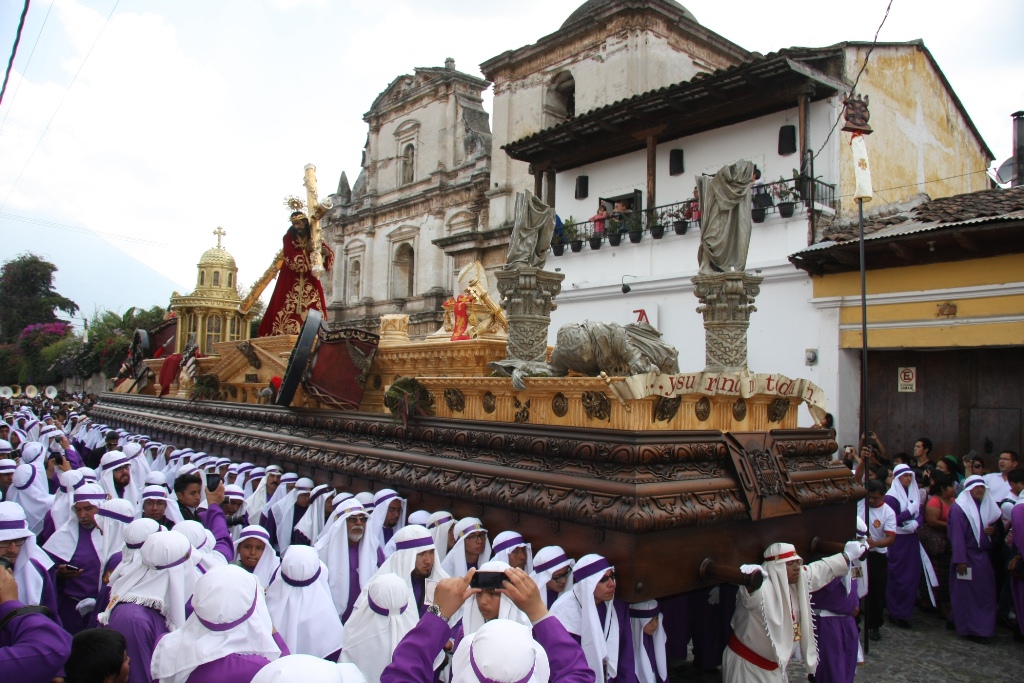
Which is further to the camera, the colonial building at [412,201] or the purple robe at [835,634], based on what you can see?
the colonial building at [412,201]

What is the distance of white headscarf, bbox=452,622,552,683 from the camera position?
206 cm

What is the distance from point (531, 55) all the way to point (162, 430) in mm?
14849

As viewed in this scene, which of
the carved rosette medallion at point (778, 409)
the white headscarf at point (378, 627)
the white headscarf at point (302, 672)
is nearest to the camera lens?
A: the white headscarf at point (302, 672)

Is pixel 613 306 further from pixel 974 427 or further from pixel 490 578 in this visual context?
pixel 490 578

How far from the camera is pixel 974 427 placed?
32.9 feet

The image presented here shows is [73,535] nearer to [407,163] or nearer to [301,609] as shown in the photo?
[301,609]

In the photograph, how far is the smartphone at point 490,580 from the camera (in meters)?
2.85

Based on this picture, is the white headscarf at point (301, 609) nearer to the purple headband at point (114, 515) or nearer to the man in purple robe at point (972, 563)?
the purple headband at point (114, 515)

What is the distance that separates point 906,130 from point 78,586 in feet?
53.3

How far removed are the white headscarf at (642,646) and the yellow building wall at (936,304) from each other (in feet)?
25.8

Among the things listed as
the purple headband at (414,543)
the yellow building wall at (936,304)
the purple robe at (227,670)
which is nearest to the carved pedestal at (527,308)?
the purple headband at (414,543)

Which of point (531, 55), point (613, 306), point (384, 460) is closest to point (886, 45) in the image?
point (613, 306)

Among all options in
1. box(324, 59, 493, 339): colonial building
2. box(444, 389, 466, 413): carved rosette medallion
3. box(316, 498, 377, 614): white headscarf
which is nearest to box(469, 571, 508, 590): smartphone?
box(316, 498, 377, 614): white headscarf

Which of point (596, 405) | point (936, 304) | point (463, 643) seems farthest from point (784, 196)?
point (463, 643)
